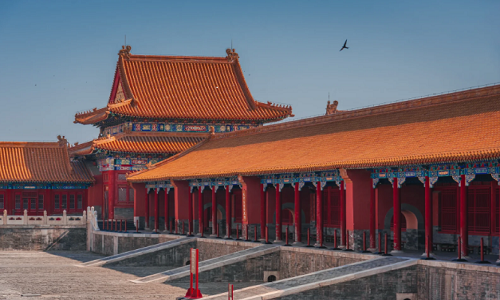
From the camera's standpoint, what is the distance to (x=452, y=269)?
2556 centimetres

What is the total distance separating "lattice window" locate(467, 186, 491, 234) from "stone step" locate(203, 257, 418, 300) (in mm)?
3827

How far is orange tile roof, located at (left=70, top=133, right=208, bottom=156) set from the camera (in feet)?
179

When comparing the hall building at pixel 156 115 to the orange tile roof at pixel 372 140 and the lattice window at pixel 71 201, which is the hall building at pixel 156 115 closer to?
the lattice window at pixel 71 201

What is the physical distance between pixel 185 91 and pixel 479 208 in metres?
32.5

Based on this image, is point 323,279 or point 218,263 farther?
point 218,263

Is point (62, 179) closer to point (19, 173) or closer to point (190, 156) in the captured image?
point (19, 173)

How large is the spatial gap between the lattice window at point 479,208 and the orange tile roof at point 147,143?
27.9 m

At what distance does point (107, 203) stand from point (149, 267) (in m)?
16.4

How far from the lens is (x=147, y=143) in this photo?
55.8 m

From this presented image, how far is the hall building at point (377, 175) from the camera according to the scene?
91.2 feet

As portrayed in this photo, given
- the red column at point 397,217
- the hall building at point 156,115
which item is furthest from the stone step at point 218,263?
the hall building at point 156,115

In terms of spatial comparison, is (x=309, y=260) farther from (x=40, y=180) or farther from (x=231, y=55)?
(x=231, y=55)

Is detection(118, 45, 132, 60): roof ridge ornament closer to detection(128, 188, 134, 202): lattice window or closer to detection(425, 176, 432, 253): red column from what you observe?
detection(128, 188, 134, 202): lattice window

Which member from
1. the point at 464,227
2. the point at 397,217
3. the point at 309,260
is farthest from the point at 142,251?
the point at 464,227
